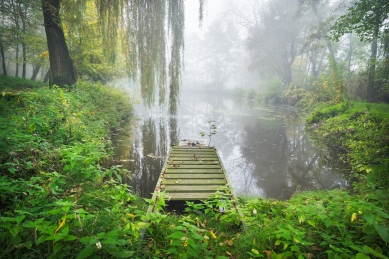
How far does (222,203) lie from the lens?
2559mm

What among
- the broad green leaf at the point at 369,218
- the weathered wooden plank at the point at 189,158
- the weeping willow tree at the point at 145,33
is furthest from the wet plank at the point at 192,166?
the broad green leaf at the point at 369,218

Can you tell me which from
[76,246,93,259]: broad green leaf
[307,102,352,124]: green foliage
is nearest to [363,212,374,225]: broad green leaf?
[76,246,93,259]: broad green leaf

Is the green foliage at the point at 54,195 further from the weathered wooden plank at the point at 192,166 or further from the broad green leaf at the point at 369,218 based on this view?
the broad green leaf at the point at 369,218

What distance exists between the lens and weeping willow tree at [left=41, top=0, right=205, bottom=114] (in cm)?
579

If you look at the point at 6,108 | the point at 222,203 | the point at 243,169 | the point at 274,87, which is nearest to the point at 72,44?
the point at 6,108

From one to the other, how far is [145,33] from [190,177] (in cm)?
443

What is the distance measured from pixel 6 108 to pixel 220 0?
116 ft

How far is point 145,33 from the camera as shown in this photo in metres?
5.89

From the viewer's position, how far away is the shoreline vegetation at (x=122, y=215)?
141 cm

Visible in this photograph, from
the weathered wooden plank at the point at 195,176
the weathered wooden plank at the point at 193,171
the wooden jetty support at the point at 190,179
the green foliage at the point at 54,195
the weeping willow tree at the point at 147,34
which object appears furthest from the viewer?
the weeping willow tree at the point at 147,34

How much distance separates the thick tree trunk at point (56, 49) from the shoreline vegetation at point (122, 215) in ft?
9.29

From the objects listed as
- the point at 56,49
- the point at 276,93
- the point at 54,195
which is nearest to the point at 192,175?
the point at 54,195

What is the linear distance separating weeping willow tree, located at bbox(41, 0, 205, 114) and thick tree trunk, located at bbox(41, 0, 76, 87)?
47 mm

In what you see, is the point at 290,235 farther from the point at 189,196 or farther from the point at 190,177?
the point at 190,177
